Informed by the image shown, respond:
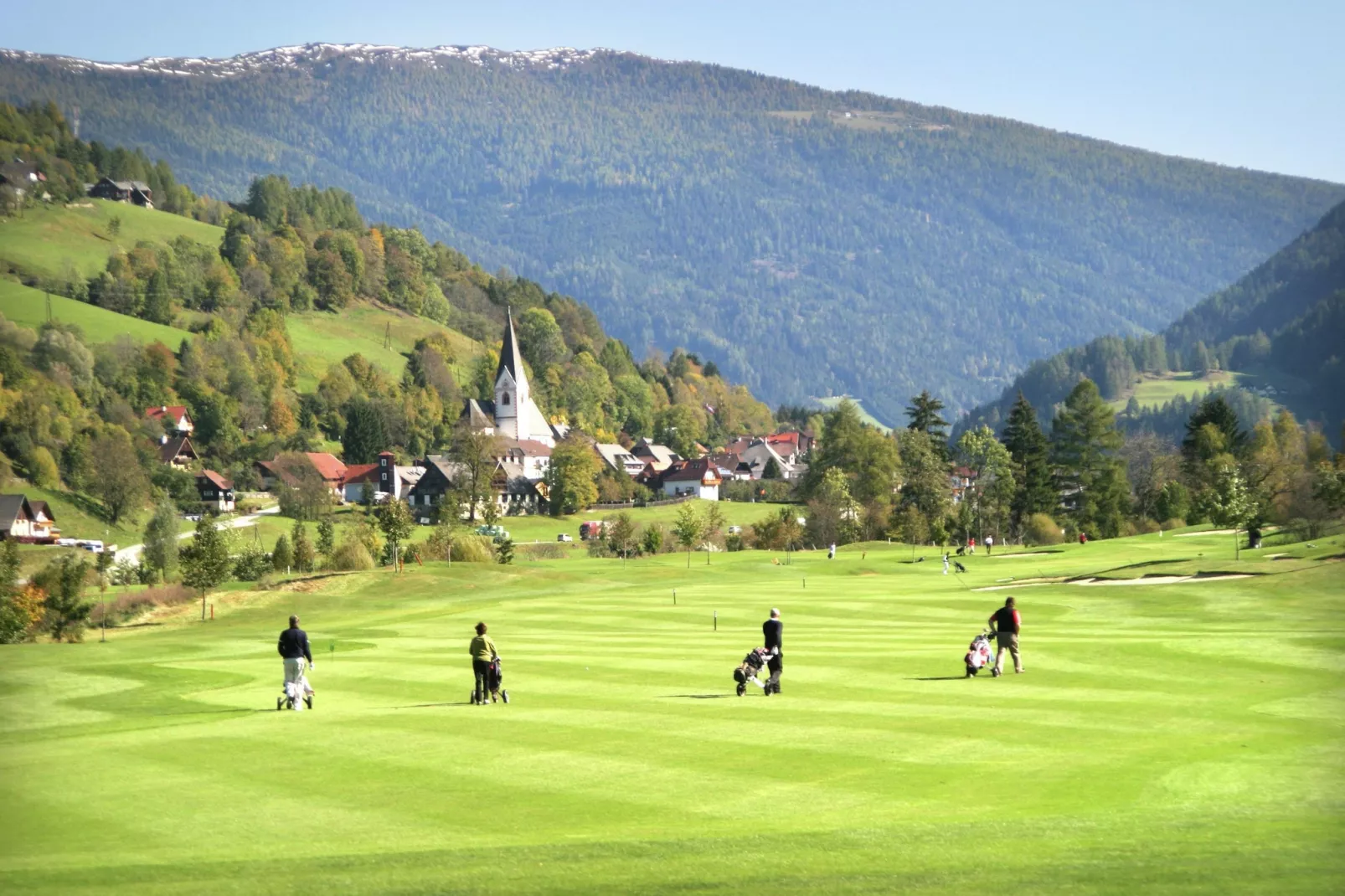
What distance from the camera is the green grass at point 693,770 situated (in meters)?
17.6

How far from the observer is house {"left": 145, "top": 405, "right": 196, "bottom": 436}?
18675 centimetres

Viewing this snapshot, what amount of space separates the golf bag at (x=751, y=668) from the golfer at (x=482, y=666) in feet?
17.3

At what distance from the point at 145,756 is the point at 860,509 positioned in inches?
4454

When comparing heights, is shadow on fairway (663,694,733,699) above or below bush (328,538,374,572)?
below

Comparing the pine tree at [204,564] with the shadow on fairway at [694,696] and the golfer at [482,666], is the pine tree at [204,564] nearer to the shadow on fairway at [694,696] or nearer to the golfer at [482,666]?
the golfer at [482,666]

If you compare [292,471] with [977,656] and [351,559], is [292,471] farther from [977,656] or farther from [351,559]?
[977,656]

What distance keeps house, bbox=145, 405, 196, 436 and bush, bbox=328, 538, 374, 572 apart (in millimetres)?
103644

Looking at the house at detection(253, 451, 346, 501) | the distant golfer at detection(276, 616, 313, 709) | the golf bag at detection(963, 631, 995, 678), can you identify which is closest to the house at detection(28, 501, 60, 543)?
the house at detection(253, 451, 346, 501)

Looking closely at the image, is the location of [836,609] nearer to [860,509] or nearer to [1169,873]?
[1169,873]

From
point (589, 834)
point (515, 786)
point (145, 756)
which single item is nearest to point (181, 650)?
point (145, 756)

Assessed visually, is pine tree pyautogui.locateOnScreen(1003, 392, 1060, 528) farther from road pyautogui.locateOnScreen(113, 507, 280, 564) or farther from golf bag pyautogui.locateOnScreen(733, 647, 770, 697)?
golf bag pyautogui.locateOnScreen(733, 647, 770, 697)

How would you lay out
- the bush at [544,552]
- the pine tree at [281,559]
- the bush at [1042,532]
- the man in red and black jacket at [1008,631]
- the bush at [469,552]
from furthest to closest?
the bush at [1042,532], the bush at [544,552], the bush at [469,552], the pine tree at [281,559], the man in red and black jacket at [1008,631]

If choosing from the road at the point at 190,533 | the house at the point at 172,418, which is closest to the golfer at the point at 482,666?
the road at the point at 190,533

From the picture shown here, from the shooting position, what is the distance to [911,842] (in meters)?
18.4
